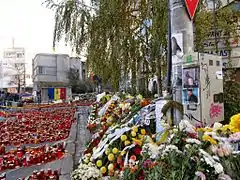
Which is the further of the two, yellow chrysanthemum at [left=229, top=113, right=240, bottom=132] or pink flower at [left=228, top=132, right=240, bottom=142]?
yellow chrysanthemum at [left=229, top=113, right=240, bottom=132]

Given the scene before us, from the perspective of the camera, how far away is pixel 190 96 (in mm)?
4391

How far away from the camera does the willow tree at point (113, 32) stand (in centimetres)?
862

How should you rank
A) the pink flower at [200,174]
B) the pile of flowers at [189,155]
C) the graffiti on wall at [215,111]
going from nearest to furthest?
1. the pink flower at [200,174]
2. the pile of flowers at [189,155]
3. the graffiti on wall at [215,111]

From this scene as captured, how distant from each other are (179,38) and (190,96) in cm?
74

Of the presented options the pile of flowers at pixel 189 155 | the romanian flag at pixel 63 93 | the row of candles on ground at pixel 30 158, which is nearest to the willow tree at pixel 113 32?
the row of candles on ground at pixel 30 158

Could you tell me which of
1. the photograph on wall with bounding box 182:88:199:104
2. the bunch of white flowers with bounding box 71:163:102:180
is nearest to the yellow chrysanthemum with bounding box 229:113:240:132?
the photograph on wall with bounding box 182:88:199:104

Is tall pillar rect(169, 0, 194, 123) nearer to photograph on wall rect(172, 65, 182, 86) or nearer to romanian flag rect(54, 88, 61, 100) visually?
photograph on wall rect(172, 65, 182, 86)

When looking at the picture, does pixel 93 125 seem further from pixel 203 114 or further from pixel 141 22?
pixel 203 114

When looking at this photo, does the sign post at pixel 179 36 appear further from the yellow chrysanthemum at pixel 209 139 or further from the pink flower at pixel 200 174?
the pink flower at pixel 200 174

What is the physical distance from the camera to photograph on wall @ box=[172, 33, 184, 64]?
14.2ft

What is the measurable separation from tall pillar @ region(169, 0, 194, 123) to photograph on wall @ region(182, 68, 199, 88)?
77mm

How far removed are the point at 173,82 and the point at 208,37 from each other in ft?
15.4

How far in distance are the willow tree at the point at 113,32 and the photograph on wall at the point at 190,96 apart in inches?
143

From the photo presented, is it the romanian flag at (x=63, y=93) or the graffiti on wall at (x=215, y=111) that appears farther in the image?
the romanian flag at (x=63, y=93)
